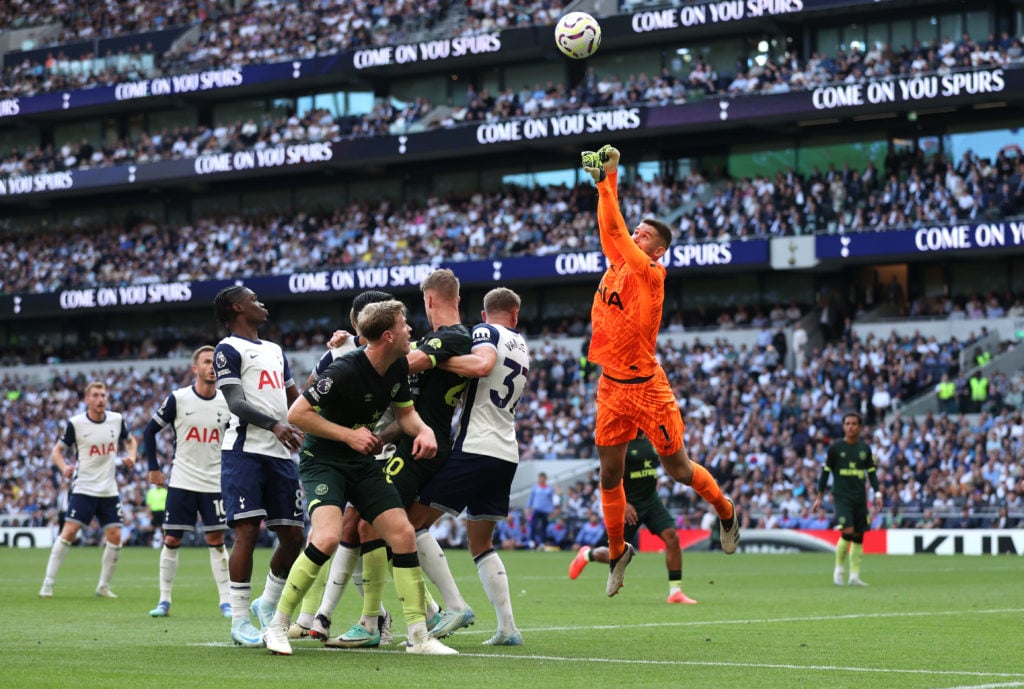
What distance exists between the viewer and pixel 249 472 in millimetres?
10625

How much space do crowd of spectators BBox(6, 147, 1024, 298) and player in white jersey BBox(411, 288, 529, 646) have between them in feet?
100

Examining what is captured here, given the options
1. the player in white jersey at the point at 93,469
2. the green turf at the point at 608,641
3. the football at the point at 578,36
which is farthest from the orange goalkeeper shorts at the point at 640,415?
the player in white jersey at the point at 93,469

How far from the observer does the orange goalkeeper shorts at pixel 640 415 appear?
1183 centimetres

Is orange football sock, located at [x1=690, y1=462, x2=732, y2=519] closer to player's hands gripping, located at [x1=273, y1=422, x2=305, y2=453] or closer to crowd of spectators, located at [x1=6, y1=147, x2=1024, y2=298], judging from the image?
player's hands gripping, located at [x1=273, y1=422, x2=305, y2=453]

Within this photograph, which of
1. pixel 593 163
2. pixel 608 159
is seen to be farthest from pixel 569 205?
pixel 593 163


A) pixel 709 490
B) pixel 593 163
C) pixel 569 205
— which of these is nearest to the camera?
pixel 593 163

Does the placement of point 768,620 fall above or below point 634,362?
below

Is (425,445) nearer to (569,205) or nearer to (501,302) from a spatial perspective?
(501,302)

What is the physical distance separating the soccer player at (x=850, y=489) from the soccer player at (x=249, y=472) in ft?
36.9

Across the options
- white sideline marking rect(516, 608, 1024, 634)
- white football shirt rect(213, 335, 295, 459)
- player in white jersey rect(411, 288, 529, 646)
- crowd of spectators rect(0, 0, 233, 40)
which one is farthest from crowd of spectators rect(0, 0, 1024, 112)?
white football shirt rect(213, 335, 295, 459)

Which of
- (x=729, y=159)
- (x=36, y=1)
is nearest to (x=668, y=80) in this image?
(x=729, y=159)

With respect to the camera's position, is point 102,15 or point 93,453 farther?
point 102,15

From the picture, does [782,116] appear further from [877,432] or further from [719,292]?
[877,432]

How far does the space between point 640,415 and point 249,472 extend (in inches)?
126
